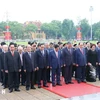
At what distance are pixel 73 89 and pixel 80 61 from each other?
1448 millimetres

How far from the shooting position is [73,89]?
7.30m

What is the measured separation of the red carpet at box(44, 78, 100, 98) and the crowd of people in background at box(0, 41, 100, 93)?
1.14 feet

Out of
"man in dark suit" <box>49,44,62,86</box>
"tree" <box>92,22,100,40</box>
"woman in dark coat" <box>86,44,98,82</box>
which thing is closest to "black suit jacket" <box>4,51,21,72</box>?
"man in dark suit" <box>49,44,62,86</box>

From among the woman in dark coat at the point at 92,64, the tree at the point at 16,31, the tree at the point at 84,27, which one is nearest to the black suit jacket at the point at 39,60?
the woman in dark coat at the point at 92,64

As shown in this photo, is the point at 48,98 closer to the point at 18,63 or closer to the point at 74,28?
the point at 18,63

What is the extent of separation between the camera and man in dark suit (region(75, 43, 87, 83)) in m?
8.34

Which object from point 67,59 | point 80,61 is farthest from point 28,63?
point 80,61

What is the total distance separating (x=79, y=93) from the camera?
6.72 m

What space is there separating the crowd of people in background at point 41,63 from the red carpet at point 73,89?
0.35 metres

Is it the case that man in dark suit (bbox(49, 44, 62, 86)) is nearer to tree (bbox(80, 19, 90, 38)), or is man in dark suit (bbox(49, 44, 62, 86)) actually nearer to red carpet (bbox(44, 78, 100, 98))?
red carpet (bbox(44, 78, 100, 98))

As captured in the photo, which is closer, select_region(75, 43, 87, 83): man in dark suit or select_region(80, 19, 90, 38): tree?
select_region(75, 43, 87, 83): man in dark suit

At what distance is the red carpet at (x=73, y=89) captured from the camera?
671cm

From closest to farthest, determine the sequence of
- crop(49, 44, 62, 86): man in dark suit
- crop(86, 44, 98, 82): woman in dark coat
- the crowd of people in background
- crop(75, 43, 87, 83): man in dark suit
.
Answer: the crowd of people in background, crop(49, 44, 62, 86): man in dark suit, crop(75, 43, 87, 83): man in dark suit, crop(86, 44, 98, 82): woman in dark coat

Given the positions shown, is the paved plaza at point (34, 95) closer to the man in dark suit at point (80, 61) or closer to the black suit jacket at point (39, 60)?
the black suit jacket at point (39, 60)
